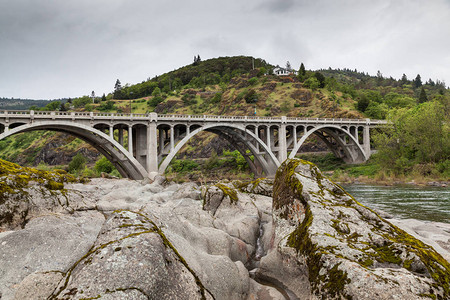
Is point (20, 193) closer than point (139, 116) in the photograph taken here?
Yes

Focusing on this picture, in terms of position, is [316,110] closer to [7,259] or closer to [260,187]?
[260,187]

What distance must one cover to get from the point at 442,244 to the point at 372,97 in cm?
9319

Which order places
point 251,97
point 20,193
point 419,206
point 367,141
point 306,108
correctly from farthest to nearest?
point 251,97, point 306,108, point 367,141, point 419,206, point 20,193

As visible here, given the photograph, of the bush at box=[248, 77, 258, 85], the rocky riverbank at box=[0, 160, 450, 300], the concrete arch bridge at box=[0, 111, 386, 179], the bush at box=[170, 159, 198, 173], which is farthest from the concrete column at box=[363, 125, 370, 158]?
the bush at box=[248, 77, 258, 85]

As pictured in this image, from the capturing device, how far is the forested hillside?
3662 cm

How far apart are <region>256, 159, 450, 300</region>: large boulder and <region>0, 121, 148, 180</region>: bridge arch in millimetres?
30296

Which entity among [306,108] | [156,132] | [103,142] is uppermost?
[306,108]

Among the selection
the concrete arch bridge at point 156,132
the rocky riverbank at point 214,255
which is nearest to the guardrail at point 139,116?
the concrete arch bridge at point 156,132

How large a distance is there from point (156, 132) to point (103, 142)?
714 centimetres

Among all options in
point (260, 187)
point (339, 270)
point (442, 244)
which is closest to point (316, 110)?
point (260, 187)

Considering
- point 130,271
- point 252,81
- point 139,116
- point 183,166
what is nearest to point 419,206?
point 130,271

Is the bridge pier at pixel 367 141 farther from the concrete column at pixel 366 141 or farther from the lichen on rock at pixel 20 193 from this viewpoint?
the lichen on rock at pixel 20 193

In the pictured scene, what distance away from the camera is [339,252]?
16.1ft

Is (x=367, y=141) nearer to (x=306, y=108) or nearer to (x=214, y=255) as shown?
(x=306, y=108)
